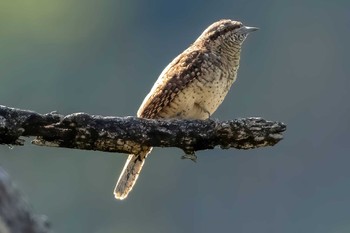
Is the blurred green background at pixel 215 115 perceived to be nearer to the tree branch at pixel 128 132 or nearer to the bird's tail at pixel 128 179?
the bird's tail at pixel 128 179

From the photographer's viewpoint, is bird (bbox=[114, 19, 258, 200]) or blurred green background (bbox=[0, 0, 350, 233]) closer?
bird (bbox=[114, 19, 258, 200])

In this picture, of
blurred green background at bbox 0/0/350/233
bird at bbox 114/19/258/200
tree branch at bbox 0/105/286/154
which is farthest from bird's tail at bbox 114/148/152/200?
blurred green background at bbox 0/0/350/233

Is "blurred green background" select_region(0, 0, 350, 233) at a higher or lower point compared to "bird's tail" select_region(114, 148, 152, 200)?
higher

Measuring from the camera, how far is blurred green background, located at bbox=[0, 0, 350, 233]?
160 ft

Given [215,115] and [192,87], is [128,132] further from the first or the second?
[215,115]

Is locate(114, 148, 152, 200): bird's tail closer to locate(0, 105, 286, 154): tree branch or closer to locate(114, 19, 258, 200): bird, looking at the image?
locate(114, 19, 258, 200): bird

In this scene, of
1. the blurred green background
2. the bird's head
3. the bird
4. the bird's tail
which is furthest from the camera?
the blurred green background

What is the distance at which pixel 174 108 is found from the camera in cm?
804

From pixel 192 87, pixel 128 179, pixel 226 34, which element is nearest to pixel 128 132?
pixel 128 179

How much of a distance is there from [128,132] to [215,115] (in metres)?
36.9

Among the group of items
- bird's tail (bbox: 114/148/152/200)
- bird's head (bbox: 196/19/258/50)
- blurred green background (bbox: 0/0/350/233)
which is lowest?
bird's tail (bbox: 114/148/152/200)

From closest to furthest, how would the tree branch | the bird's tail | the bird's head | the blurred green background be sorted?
the tree branch < the bird's tail < the bird's head < the blurred green background

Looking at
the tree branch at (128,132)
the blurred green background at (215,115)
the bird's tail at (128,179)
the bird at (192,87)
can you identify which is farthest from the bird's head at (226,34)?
the blurred green background at (215,115)

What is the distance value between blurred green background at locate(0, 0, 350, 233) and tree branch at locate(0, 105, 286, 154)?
1314 inches
